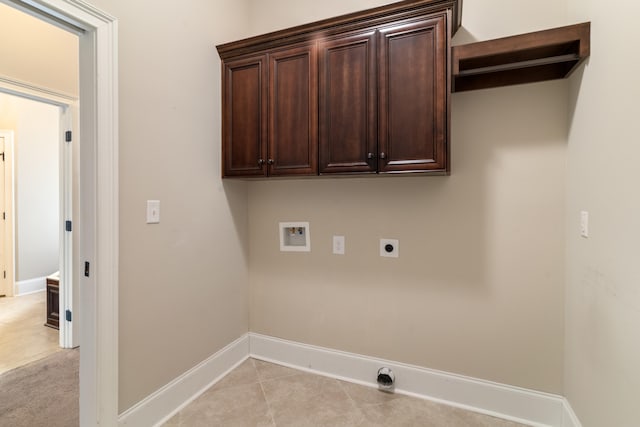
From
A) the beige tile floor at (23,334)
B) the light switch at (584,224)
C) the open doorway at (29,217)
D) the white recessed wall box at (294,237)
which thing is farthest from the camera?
the open doorway at (29,217)

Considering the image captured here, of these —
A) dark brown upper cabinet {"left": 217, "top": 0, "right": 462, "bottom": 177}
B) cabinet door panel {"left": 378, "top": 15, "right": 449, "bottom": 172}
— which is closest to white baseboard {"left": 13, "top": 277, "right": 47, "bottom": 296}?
dark brown upper cabinet {"left": 217, "top": 0, "right": 462, "bottom": 177}

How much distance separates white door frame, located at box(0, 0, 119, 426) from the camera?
146 cm

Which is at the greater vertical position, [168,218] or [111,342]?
[168,218]

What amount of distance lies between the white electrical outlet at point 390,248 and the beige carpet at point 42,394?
215cm

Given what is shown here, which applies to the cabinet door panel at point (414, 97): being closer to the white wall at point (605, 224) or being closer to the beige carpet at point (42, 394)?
the white wall at point (605, 224)

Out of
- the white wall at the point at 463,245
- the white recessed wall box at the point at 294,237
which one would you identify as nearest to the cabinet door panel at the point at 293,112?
the white wall at the point at 463,245

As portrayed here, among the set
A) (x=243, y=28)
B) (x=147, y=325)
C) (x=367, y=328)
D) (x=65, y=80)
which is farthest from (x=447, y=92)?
(x=65, y=80)

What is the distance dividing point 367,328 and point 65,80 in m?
3.21

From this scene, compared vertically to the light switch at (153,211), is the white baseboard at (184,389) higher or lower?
lower

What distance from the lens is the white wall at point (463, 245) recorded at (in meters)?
1.75

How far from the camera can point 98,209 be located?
57.9 inches

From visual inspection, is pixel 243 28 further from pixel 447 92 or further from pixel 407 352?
pixel 407 352

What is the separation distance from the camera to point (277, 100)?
2010 mm

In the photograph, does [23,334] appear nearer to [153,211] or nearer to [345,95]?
[153,211]
